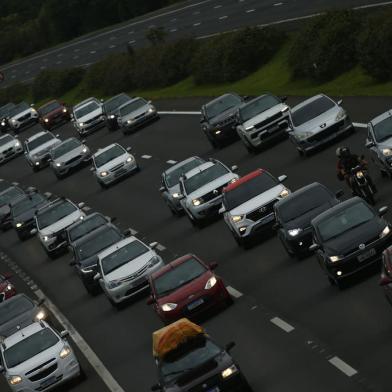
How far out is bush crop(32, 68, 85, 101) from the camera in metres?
104

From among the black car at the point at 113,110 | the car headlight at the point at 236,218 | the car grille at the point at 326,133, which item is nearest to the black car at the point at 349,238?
the car headlight at the point at 236,218

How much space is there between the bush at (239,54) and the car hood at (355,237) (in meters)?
41.6

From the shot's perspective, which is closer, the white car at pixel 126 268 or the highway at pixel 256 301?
the highway at pixel 256 301

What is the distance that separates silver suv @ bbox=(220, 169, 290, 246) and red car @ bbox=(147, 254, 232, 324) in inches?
162

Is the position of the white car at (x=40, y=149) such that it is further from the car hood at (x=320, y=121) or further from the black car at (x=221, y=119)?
the car hood at (x=320, y=121)

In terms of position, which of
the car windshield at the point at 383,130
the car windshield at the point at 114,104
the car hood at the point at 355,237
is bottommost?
the car windshield at the point at 114,104

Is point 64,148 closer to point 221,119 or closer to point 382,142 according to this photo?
point 221,119

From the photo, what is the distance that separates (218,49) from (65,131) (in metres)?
14.0

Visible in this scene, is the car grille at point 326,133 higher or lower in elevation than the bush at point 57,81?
higher

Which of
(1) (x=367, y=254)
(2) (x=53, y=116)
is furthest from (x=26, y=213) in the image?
(1) (x=367, y=254)

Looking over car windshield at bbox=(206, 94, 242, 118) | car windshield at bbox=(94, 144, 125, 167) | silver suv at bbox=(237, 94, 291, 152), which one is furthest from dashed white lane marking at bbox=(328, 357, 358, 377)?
car windshield at bbox=(94, 144, 125, 167)

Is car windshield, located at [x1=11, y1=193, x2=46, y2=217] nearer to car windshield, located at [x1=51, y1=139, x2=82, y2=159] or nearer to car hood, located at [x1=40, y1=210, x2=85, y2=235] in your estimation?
car windshield, located at [x1=51, y1=139, x2=82, y2=159]

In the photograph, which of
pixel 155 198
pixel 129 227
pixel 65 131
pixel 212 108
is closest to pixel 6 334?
pixel 129 227

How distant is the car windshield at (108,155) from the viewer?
182 feet
